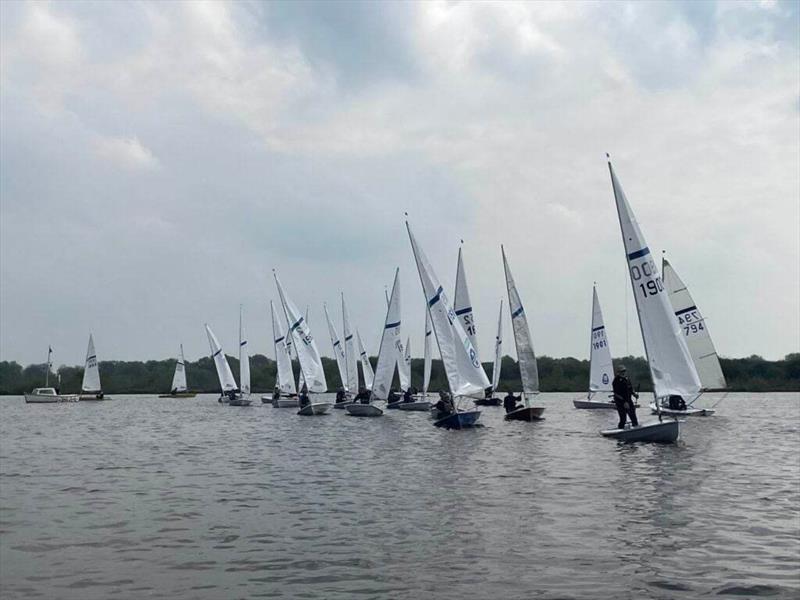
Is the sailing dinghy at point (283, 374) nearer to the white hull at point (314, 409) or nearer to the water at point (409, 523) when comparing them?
the white hull at point (314, 409)

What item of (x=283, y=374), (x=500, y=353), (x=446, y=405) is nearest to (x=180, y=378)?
(x=283, y=374)

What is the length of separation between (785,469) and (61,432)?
1327 inches

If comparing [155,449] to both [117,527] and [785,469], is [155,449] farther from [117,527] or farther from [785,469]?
[785,469]

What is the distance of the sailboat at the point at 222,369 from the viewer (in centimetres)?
8696

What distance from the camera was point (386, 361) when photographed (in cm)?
4903

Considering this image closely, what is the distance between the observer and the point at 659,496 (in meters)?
15.2

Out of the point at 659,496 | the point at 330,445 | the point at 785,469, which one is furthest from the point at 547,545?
the point at 330,445

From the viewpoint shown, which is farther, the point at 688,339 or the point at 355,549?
the point at 688,339

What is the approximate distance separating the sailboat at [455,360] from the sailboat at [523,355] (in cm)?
643

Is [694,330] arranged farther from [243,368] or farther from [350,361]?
[243,368]

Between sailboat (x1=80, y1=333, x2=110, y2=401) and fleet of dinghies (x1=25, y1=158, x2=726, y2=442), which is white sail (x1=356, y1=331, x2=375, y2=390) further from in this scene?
sailboat (x1=80, y1=333, x2=110, y2=401)

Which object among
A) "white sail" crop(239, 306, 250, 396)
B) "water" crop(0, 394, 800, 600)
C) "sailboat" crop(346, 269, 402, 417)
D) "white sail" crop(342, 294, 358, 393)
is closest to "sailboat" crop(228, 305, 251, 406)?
"white sail" crop(239, 306, 250, 396)

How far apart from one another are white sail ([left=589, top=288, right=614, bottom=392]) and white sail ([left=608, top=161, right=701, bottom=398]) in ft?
95.8

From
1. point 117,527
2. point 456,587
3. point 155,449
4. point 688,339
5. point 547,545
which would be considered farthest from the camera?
point 688,339
